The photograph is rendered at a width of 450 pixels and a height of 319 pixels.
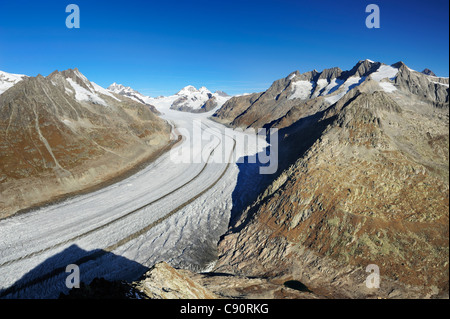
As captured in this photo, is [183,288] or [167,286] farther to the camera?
[183,288]

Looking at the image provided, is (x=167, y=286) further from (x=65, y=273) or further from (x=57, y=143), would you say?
(x=57, y=143)

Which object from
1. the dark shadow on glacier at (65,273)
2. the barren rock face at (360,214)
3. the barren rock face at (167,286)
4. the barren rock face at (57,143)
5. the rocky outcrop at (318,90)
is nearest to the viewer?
the barren rock face at (167,286)

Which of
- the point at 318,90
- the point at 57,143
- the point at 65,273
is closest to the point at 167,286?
the point at 65,273

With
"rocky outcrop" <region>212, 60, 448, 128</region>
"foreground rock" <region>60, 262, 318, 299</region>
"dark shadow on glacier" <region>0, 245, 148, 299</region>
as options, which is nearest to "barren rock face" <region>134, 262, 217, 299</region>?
"foreground rock" <region>60, 262, 318, 299</region>

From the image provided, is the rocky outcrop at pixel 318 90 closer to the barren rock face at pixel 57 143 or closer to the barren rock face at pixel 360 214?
the barren rock face at pixel 360 214

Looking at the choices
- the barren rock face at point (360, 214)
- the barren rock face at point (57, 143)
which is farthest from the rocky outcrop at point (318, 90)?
the barren rock face at point (57, 143)
